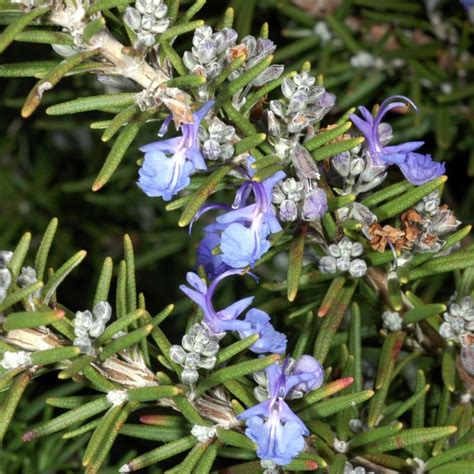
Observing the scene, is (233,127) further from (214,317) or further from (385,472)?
(385,472)

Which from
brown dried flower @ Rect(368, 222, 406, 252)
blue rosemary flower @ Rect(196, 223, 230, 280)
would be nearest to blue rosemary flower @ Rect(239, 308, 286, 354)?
blue rosemary flower @ Rect(196, 223, 230, 280)

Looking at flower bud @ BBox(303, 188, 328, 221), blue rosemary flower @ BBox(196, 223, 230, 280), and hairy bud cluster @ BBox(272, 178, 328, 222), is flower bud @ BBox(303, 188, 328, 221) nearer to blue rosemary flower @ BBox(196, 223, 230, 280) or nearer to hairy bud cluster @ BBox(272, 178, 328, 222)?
hairy bud cluster @ BBox(272, 178, 328, 222)

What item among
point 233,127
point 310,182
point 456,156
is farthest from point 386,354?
point 456,156

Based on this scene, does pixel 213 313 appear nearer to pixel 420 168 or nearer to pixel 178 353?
pixel 178 353

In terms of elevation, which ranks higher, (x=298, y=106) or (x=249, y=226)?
(x=298, y=106)

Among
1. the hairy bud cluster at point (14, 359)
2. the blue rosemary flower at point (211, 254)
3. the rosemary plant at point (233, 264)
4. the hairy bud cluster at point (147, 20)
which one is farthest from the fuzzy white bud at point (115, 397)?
the hairy bud cluster at point (147, 20)

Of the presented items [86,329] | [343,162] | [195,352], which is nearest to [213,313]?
[195,352]

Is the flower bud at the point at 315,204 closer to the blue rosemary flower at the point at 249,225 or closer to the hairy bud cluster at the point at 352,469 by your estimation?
the blue rosemary flower at the point at 249,225
